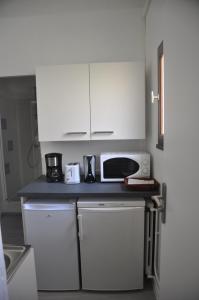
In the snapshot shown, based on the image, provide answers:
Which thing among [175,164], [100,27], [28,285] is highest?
[100,27]

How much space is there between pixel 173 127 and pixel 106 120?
920mm

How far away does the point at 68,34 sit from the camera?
6.49 feet

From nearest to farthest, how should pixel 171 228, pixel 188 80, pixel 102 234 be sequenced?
pixel 188 80
pixel 171 228
pixel 102 234

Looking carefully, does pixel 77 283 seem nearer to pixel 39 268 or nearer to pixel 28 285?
pixel 39 268

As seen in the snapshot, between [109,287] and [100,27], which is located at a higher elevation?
[100,27]

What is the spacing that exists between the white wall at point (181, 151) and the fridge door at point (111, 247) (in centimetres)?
48

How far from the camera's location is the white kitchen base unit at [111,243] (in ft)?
4.87

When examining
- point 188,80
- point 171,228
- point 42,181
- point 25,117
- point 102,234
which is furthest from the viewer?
point 25,117

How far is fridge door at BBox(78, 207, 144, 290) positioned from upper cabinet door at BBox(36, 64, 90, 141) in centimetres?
73

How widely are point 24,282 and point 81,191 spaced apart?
0.76m

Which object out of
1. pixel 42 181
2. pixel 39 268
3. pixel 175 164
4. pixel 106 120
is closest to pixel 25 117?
pixel 42 181

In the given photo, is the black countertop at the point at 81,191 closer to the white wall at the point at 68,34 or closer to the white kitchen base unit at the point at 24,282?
the white kitchen base unit at the point at 24,282

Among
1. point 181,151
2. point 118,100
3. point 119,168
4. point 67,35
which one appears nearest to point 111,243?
point 119,168

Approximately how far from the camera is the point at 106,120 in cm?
176
